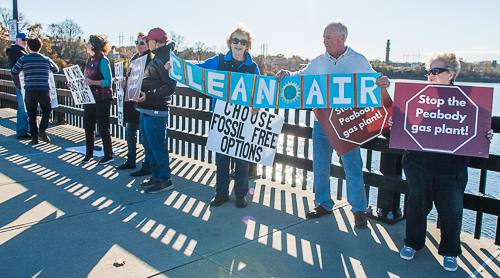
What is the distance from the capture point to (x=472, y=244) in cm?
394

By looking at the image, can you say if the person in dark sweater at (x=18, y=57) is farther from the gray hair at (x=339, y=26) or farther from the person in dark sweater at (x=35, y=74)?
the gray hair at (x=339, y=26)

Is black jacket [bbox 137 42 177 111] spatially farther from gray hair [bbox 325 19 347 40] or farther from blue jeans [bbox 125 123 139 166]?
gray hair [bbox 325 19 347 40]

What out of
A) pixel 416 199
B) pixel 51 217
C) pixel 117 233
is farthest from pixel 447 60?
pixel 51 217

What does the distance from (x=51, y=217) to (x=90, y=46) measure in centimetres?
309

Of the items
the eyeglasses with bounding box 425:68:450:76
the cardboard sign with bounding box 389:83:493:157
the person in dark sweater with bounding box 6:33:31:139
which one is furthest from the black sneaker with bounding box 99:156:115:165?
the eyeglasses with bounding box 425:68:450:76

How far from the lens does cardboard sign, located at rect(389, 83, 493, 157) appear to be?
11.1ft

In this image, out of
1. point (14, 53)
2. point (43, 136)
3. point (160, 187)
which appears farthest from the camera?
point (14, 53)

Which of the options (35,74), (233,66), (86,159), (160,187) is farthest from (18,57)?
(233,66)

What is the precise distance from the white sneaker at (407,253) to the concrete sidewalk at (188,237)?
52 millimetres

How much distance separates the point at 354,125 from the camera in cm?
429

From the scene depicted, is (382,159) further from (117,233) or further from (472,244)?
(117,233)

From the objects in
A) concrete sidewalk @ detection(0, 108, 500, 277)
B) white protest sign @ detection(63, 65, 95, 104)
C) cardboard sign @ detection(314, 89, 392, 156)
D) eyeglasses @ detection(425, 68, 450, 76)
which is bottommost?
concrete sidewalk @ detection(0, 108, 500, 277)

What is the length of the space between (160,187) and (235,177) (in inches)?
43.6

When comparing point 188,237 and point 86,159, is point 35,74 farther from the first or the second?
point 188,237
